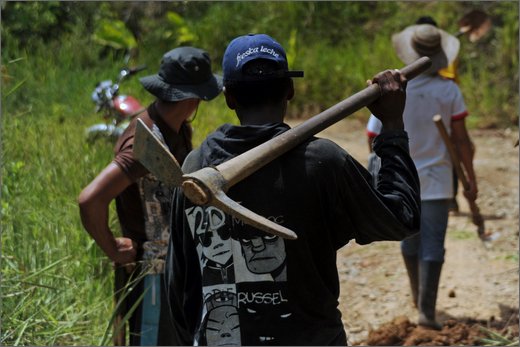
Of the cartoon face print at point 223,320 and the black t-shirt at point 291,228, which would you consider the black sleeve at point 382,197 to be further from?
the cartoon face print at point 223,320

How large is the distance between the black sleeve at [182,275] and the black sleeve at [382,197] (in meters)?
0.47

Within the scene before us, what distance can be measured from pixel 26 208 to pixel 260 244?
2.76m

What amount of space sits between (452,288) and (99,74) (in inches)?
193

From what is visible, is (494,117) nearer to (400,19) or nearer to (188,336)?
(400,19)

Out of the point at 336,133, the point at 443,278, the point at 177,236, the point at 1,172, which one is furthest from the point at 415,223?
the point at 336,133

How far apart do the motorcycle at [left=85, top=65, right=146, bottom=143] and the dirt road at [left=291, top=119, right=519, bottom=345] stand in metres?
1.84

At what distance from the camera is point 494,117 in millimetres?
11055

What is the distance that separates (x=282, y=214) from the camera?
260 centimetres

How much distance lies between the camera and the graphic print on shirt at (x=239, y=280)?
8.64 ft

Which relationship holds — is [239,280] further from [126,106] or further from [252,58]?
[126,106]

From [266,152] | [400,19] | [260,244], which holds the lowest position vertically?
[260,244]

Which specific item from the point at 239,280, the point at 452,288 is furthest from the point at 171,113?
the point at 452,288

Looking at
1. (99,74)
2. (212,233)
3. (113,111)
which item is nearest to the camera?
(212,233)

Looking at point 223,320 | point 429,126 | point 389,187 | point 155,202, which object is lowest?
point 223,320
